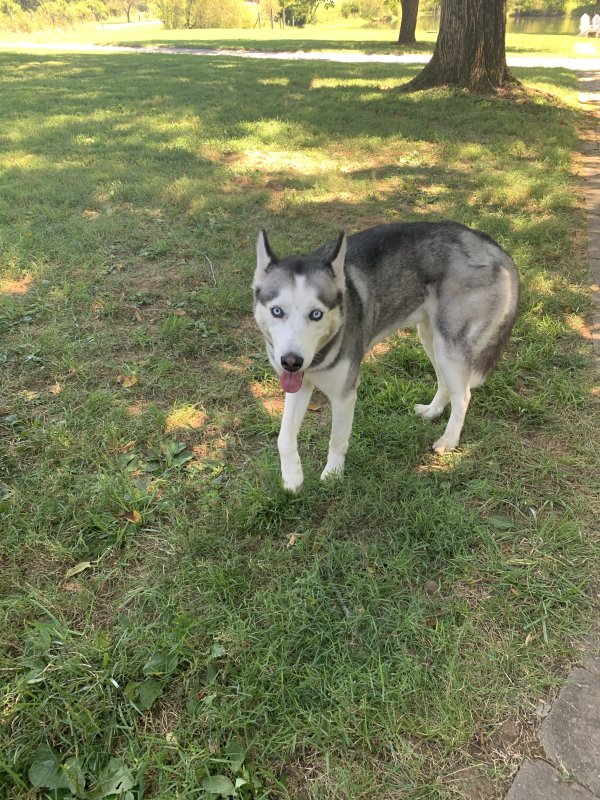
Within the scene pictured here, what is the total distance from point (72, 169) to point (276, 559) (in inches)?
316

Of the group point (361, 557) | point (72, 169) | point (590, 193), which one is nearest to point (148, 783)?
point (361, 557)

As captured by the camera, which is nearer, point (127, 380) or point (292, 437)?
point (292, 437)

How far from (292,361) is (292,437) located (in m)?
0.64

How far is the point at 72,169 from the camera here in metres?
8.19

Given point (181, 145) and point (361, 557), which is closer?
point (361, 557)

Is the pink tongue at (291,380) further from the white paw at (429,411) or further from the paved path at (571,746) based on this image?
the paved path at (571,746)

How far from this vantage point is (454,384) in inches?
125

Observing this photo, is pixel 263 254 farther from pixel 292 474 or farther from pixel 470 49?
pixel 470 49

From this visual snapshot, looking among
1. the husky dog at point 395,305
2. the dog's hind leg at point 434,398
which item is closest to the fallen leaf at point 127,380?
the husky dog at point 395,305

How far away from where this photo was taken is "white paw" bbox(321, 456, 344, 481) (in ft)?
10.1

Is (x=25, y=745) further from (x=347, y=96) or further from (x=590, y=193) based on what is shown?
(x=347, y=96)

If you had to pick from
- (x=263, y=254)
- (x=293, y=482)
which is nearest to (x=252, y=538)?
(x=293, y=482)

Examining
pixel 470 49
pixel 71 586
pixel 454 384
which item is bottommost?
pixel 71 586

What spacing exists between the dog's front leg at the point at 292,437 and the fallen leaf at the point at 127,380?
60.8 inches
